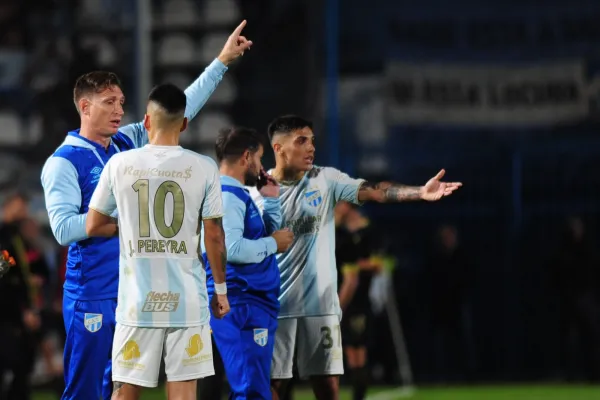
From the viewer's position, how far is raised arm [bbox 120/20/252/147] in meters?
7.63

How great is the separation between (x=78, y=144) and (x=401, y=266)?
10835mm

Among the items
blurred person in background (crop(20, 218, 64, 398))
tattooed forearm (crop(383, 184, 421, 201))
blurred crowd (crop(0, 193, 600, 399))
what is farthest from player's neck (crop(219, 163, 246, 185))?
blurred crowd (crop(0, 193, 600, 399))

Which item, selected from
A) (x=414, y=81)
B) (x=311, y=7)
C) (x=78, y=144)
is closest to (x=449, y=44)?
(x=414, y=81)

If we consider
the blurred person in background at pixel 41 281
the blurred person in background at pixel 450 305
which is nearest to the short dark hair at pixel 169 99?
the blurred person in background at pixel 41 281

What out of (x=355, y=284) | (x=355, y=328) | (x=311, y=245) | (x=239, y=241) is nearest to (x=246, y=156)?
(x=239, y=241)

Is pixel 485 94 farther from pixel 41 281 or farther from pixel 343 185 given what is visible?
pixel 343 185

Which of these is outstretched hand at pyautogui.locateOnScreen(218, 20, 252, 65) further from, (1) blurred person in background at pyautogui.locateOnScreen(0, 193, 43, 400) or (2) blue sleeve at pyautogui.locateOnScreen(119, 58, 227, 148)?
(1) blurred person in background at pyautogui.locateOnScreen(0, 193, 43, 400)

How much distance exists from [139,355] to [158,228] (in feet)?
2.11

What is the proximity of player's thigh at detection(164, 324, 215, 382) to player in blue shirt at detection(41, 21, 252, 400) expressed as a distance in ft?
2.21

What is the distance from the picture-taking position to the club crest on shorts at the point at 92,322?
697 centimetres

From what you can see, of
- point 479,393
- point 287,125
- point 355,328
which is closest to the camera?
point 287,125

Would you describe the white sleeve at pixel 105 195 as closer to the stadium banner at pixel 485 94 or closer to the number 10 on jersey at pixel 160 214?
the number 10 on jersey at pixel 160 214

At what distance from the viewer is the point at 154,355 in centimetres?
641

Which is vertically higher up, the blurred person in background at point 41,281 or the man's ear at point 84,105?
the man's ear at point 84,105
